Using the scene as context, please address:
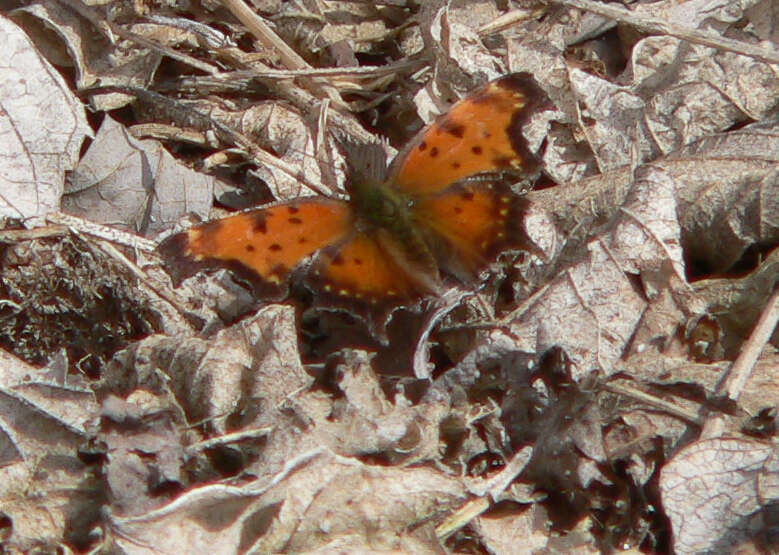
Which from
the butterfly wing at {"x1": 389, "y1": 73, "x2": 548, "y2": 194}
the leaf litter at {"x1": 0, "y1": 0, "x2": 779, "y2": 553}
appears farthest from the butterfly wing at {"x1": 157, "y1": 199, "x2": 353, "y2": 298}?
the butterfly wing at {"x1": 389, "y1": 73, "x2": 548, "y2": 194}

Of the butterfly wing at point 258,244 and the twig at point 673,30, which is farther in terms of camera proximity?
the twig at point 673,30

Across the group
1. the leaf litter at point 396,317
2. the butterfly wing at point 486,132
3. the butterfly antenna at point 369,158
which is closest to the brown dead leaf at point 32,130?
the leaf litter at point 396,317

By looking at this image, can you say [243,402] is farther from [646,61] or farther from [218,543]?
[646,61]

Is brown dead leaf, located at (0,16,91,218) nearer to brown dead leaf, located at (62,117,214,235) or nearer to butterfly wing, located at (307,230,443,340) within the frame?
brown dead leaf, located at (62,117,214,235)

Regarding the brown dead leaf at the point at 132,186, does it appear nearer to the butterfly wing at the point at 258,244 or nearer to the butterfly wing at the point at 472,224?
the butterfly wing at the point at 258,244

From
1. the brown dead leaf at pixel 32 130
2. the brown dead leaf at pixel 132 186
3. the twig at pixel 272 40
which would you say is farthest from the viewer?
the twig at pixel 272 40

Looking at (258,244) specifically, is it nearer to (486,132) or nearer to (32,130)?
(486,132)

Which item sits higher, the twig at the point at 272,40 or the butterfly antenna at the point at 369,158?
the twig at the point at 272,40
